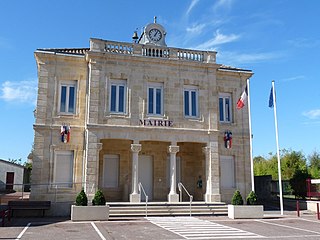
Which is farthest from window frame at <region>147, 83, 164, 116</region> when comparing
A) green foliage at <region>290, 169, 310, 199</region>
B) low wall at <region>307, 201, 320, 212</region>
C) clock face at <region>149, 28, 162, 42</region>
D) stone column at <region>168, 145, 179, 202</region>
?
green foliage at <region>290, 169, 310, 199</region>

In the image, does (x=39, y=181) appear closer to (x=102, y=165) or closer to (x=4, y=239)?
(x=102, y=165)

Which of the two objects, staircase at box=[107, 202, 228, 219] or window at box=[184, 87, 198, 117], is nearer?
staircase at box=[107, 202, 228, 219]

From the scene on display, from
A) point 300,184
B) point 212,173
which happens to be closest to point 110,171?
point 212,173

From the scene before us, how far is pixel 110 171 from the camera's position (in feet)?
65.8

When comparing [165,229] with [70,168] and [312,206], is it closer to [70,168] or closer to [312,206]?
[70,168]

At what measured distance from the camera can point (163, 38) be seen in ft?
69.8

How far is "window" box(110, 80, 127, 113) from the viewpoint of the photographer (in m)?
19.0

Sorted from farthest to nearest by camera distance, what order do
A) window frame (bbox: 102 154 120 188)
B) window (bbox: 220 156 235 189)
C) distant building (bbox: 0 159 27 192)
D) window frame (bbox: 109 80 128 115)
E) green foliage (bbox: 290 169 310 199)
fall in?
distant building (bbox: 0 159 27 192)
green foliage (bbox: 290 169 310 199)
window (bbox: 220 156 235 189)
window frame (bbox: 102 154 120 188)
window frame (bbox: 109 80 128 115)

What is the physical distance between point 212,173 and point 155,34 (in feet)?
29.1

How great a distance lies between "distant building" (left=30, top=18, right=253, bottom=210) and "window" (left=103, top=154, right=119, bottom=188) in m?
0.06

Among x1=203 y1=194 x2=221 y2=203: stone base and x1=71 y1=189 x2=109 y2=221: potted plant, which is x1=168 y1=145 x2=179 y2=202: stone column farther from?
x1=71 y1=189 x2=109 y2=221: potted plant

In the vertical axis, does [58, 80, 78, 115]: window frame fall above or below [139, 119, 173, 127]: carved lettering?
above

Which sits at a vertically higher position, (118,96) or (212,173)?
(118,96)

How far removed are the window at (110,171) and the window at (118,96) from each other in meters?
2.95
